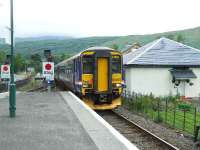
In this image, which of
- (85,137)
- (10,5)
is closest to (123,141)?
(85,137)

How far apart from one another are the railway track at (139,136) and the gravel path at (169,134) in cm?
44

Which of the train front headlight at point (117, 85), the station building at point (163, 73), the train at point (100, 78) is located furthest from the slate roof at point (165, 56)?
the train at point (100, 78)

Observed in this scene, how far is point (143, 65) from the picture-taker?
3725cm

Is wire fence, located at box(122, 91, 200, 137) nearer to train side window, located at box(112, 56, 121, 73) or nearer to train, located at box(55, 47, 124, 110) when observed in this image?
train, located at box(55, 47, 124, 110)

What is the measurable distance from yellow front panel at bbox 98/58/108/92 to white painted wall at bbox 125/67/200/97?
11.9 meters

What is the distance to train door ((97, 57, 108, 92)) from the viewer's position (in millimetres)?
24688

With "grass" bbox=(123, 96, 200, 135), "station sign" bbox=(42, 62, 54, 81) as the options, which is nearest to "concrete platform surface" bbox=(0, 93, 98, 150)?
"grass" bbox=(123, 96, 200, 135)

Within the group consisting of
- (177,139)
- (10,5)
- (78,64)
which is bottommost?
(177,139)

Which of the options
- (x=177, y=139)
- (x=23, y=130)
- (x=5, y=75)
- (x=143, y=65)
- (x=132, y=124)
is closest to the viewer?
(x=23, y=130)

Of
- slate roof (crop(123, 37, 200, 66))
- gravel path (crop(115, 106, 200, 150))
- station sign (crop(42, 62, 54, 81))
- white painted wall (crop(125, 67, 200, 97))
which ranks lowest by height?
gravel path (crop(115, 106, 200, 150))

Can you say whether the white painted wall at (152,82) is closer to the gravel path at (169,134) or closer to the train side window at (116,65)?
the train side window at (116,65)

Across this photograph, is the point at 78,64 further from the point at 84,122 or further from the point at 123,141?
the point at 123,141

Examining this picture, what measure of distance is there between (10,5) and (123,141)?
7.30 m

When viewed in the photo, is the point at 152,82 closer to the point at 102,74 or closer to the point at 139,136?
the point at 102,74
